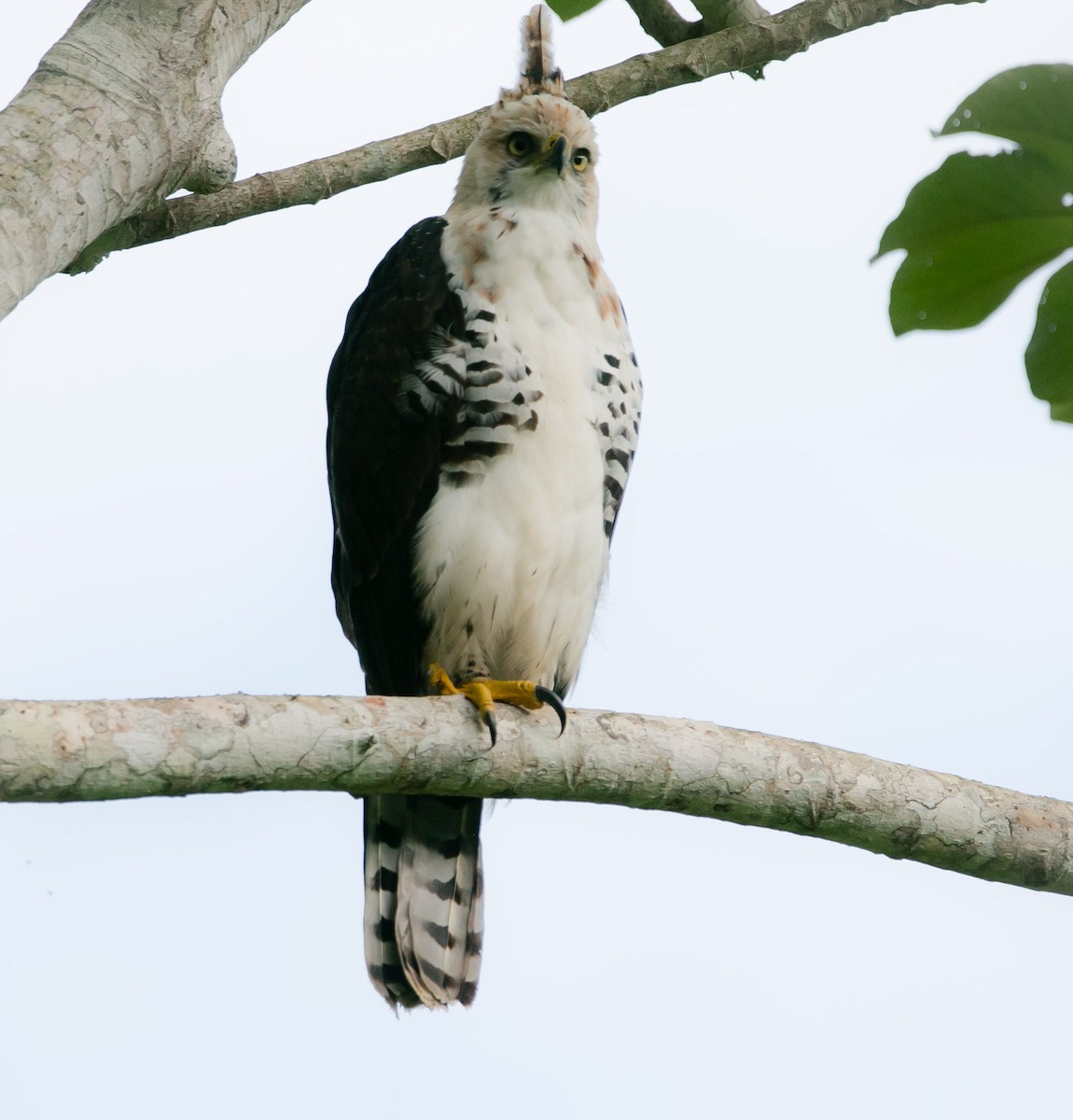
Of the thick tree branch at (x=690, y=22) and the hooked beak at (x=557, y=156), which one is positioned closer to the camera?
the thick tree branch at (x=690, y=22)

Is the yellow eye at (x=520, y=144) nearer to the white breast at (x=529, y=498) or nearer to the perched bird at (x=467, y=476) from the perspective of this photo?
the perched bird at (x=467, y=476)

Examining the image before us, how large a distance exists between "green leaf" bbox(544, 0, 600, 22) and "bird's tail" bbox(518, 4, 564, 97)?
1.19 m

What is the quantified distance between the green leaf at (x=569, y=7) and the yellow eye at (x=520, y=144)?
0.90 m

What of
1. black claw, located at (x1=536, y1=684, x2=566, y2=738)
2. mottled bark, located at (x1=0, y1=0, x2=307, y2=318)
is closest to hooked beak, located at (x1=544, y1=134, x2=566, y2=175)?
mottled bark, located at (x1=0, y1=0, x2=307, y2=318)

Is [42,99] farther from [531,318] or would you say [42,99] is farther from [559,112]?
[559,112]

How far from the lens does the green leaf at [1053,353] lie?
7.56ft

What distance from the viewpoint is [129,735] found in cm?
239

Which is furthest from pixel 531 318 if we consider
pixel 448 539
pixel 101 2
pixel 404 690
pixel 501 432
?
pixel 101 2

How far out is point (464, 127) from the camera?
4.00 metres

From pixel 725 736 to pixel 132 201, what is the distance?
1731mm

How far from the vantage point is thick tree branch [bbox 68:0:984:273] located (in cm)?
372

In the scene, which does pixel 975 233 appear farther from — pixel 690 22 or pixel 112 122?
pixel 690 22

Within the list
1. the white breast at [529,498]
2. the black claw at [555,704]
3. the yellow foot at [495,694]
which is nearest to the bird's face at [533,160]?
the white breast at [529,498]

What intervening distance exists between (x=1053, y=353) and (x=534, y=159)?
2.54 meters
